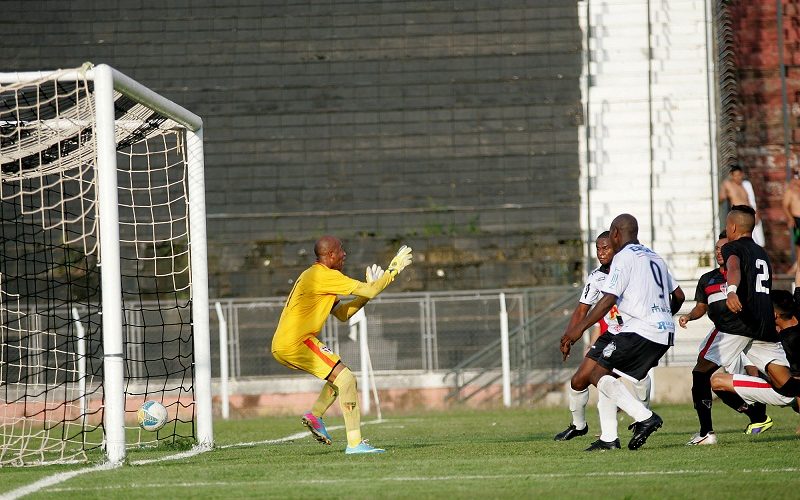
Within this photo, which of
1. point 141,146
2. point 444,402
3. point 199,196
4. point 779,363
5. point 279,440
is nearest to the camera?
point 779,363

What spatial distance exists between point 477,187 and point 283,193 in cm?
345

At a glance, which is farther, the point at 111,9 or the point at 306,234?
the point at 111,9

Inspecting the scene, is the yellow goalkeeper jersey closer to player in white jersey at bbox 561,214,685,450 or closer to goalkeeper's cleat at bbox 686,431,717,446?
player in white jersey at bbox 561,214,685,450

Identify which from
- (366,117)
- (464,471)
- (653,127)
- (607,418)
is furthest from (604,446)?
(653,127)

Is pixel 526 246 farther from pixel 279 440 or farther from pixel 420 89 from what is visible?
pixel 279 440

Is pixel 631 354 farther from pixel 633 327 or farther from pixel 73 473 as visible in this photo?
pixel 73 473

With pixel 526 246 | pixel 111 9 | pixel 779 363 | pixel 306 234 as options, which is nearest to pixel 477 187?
pixel 526 246

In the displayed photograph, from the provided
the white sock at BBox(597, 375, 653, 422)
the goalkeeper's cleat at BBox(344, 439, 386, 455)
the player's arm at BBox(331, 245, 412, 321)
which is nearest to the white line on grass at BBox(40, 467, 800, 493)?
the white sock at BBox(597, 375, 653, 422)

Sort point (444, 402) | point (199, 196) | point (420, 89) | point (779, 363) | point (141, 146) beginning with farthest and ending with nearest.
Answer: point (420, 89) < point (141, 146) < point (444, 402) < point (199, 196) < point (779, 363)

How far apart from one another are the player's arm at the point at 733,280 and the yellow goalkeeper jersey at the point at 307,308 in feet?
9.41

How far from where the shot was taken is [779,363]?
10.0 m

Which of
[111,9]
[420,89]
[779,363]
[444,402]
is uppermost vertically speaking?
[111,9]

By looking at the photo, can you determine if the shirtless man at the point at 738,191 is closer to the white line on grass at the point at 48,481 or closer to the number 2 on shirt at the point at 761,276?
the number 2 on shirt at the point at 761,276

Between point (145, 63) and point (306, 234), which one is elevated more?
point (145, 63)
